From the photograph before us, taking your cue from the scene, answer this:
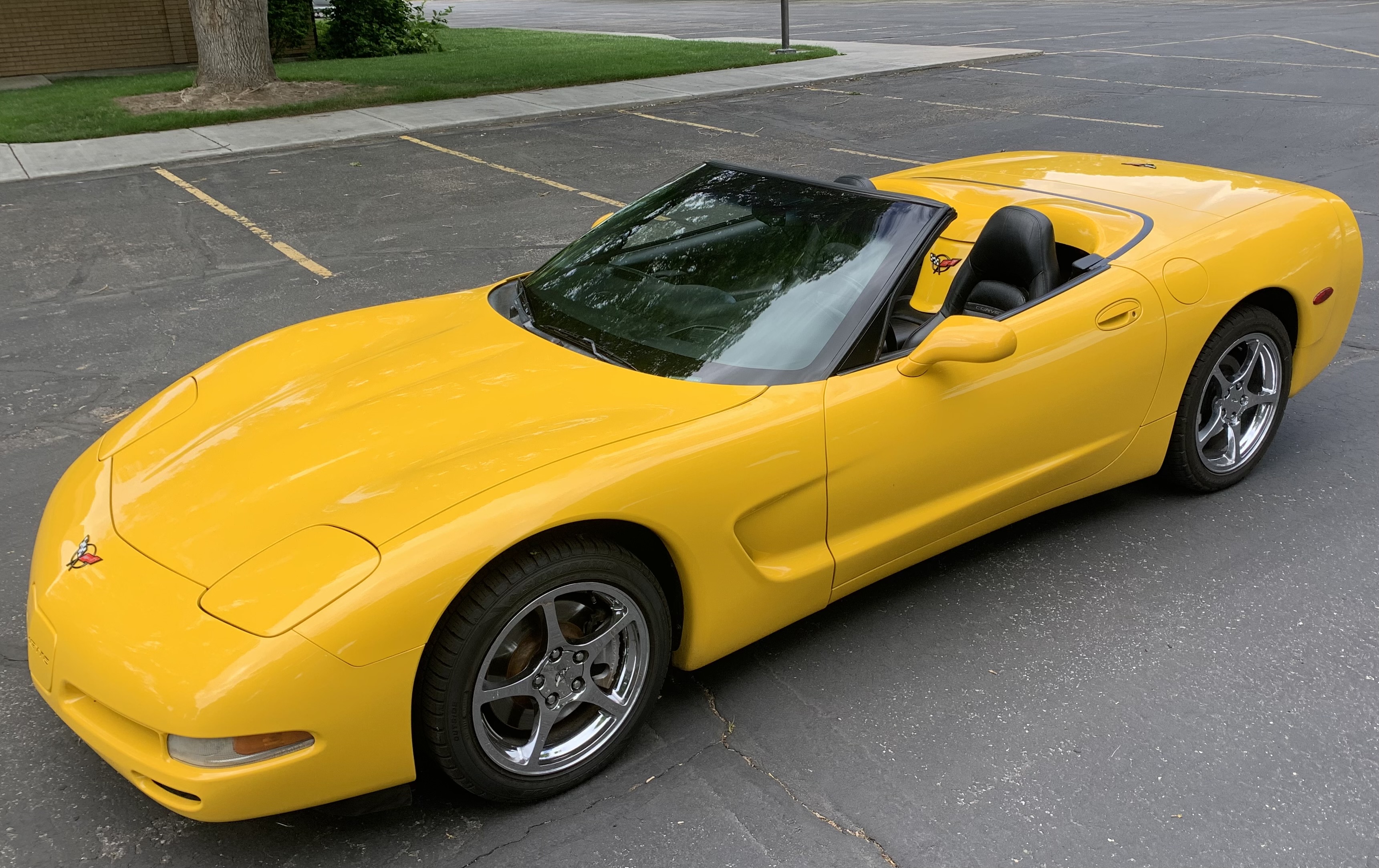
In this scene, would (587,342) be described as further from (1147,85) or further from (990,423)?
(1147,85)

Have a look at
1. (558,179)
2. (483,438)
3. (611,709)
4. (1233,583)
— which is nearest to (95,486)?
(483,438)

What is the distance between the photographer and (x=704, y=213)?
382 cm

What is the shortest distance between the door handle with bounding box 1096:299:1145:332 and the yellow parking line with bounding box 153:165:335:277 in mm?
5119

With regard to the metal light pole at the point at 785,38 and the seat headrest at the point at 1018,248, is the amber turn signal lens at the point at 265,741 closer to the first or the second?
the seat headrest at the point at 1018,248

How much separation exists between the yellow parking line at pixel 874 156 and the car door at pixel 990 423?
6.79m

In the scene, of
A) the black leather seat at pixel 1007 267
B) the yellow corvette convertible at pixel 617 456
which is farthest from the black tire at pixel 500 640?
the black leather seat at pixel 1007 267

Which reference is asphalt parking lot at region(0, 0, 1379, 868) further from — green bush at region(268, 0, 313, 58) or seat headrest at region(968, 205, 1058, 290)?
green bush at region(268, 0, 313, 58)

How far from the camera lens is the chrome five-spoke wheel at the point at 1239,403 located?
13.4ft

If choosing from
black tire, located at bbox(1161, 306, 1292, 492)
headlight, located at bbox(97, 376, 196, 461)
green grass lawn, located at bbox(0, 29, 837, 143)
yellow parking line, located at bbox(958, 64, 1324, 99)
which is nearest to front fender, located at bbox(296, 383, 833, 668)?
headlight, located at bbox(97, 376, 196, 461)

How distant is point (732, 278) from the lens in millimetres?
3422

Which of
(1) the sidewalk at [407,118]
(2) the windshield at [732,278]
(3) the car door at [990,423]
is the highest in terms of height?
(1) the sidewalk at [407,118]

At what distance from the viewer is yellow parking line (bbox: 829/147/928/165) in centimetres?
1031

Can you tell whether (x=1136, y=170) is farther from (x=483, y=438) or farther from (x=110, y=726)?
(x=110, y=726)

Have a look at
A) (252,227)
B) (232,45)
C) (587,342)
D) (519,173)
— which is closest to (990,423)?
(587,342)
